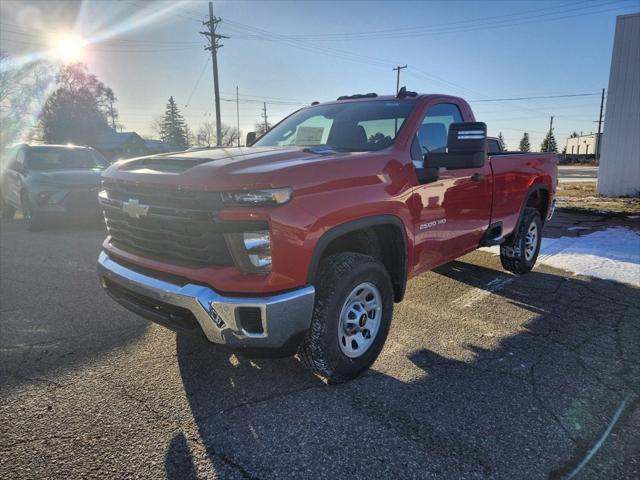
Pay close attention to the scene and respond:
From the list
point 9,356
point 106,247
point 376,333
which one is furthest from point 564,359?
point 9,356

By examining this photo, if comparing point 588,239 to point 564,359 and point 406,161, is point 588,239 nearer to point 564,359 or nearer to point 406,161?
point 564,359

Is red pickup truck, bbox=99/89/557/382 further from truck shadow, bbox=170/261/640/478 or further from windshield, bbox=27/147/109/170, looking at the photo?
windshield, bbox=27/147/109/170

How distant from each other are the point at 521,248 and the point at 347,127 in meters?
2.89

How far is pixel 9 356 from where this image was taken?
10.9 feet

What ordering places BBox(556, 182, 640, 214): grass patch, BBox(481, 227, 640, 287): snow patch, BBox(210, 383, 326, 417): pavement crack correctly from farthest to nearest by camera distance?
1. BBox(556, 182, 640, 214): grass patch
2. BBox(481, 227, 640, 287): snow patch
3. BBox(210, 383, 326, 417): pavement crack

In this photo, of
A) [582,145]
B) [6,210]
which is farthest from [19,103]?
[582,145]

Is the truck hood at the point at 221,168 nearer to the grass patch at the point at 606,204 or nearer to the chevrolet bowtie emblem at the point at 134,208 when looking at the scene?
the chevrolet bowtie emblem at the point at 134,208

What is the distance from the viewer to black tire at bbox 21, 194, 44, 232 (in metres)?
8.24

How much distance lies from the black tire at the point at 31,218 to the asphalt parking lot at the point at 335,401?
180 inches

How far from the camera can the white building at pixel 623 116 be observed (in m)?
12.9

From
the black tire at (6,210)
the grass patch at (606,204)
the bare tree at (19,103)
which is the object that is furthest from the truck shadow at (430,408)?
the bare tree at (19,103)

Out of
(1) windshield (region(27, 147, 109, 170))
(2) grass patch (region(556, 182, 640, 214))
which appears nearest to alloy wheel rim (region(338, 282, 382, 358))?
(1) windshield (region(27, 147, 109, 170))

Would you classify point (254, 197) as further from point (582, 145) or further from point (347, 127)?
point (582, 145)

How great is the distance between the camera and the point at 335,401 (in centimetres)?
276
